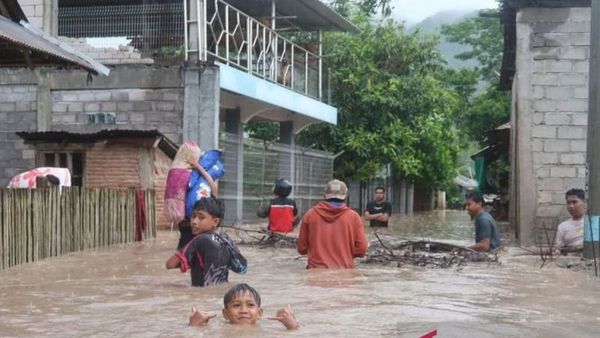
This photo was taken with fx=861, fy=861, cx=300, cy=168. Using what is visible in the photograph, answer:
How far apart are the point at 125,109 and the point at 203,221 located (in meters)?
10.8

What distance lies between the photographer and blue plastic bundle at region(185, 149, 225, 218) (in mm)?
8844

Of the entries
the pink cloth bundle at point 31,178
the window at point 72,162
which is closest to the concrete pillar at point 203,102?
the window at point 72,162

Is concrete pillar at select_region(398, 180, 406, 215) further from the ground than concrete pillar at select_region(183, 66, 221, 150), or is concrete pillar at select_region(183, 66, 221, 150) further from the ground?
concrete pillar at select_region(183, 66, 221, 150)

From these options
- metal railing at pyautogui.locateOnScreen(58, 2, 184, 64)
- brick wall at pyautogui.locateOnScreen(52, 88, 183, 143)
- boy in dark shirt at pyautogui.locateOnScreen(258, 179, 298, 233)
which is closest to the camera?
boy in dark shirt at pyautogui.locateOnScreen(258, 179, 298, 233)

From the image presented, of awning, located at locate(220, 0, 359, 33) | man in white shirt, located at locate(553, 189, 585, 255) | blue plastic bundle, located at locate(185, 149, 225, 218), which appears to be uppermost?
awning, located at locate(220, 0, 359, 33)

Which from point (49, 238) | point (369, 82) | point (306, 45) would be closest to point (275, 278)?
point (49, 238)

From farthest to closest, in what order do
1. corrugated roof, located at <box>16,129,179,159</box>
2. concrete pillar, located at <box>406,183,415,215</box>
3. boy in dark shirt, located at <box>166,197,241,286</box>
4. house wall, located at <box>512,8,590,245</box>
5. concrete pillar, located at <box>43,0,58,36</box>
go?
concrete pillar, located at <box>406,183,415,215</box>, concrete pillar, located at <box>43,0,58,36</box>, corrugated roof, located at <box>16,129,179,159</box>, house wall, located at <box>512,8,590,245</box>, boy in dark shirt, located at <box>166,197,241,286</box>

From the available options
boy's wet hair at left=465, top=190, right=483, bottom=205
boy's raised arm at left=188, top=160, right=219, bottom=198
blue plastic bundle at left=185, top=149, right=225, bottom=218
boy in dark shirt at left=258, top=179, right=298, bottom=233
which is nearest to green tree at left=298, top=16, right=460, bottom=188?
boy in dark shirt at left=258, top=179, right=298, bottom=233

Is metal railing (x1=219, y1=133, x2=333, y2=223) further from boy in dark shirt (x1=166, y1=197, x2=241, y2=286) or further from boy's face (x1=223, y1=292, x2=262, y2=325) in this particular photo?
boy's face (x1=223, y1=292, x2=262, y2=325)

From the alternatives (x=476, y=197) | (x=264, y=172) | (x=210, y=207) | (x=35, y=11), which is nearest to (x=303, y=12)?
(x=264, y=172)

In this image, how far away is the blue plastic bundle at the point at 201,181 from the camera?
8.84 m

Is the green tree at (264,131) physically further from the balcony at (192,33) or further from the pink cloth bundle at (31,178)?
the pink cloth bundle at (31,178)

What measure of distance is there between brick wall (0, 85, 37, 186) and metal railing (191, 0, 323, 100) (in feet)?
11.9

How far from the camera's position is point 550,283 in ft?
28.0
